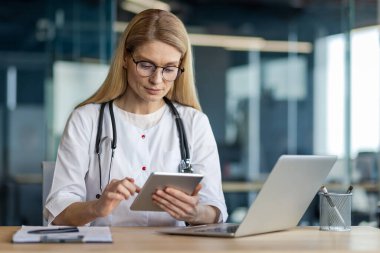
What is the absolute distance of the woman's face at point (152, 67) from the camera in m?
3.00

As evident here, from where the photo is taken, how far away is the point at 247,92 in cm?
753

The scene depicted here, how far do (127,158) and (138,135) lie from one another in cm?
10

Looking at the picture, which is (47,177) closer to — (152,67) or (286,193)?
(152,67)

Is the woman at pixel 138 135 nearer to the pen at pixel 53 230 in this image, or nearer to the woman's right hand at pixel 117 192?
the woman's right hand at pixel 117 192

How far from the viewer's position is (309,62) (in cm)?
752

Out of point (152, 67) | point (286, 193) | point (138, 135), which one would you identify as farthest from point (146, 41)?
point (286, 193)

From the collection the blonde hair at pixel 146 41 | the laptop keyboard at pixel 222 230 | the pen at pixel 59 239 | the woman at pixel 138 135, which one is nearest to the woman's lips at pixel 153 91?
the woman at pixel 138 135

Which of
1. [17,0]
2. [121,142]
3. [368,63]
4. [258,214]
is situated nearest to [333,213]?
[258,214]

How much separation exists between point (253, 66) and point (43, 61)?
203cm

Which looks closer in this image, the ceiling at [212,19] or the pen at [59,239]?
the pen at [59,239]

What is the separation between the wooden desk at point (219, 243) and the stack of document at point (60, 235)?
0.10 feet

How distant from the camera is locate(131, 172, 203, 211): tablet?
8.17 ft

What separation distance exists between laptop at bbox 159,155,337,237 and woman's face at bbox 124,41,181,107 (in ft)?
1.85

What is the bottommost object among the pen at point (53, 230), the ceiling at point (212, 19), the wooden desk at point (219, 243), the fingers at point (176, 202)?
the wooden desk at point (219, 243)
